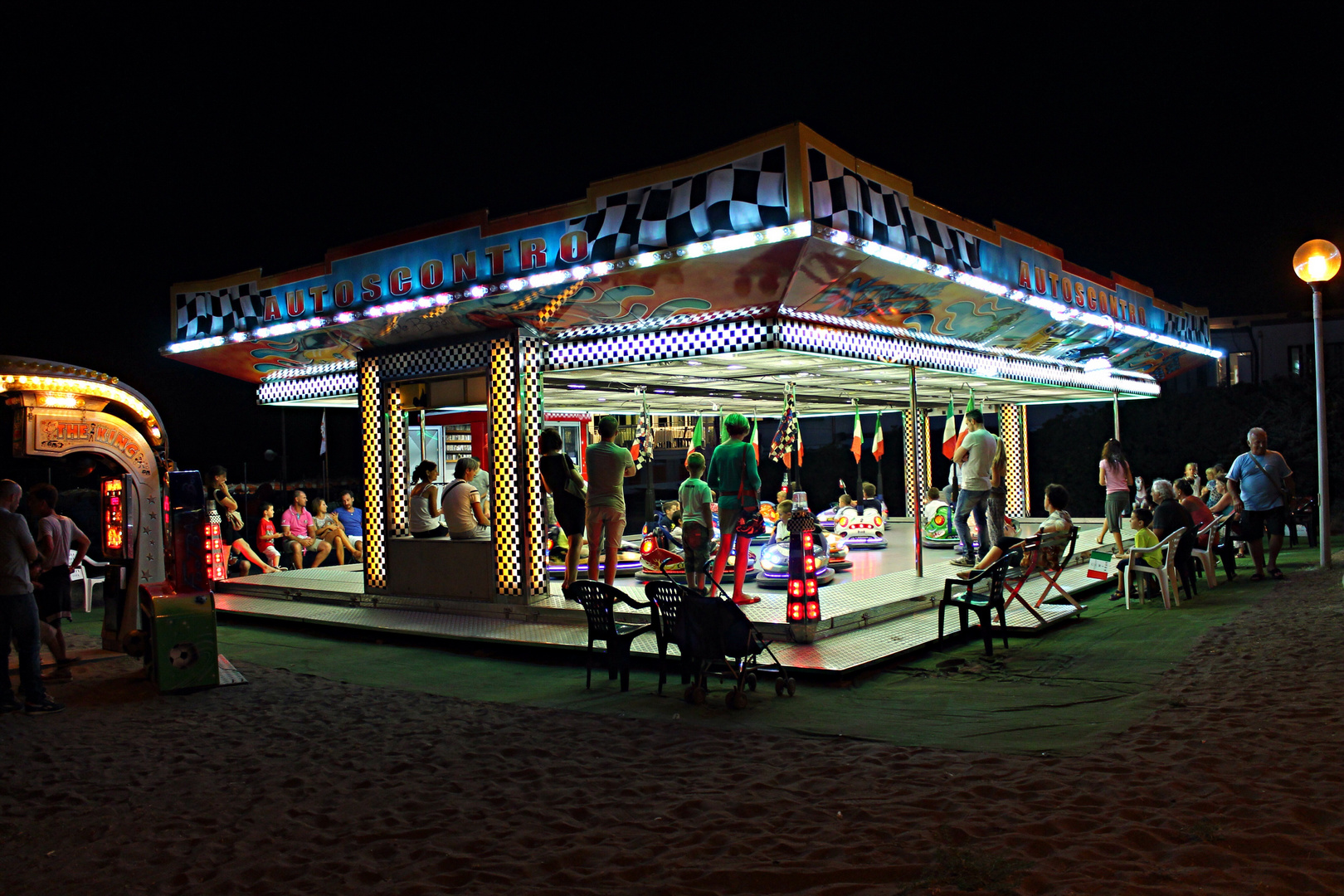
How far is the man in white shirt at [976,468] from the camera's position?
9.74 m

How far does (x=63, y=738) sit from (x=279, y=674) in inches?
73.2

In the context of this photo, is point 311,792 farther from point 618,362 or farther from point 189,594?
point 618,362

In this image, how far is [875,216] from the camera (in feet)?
24.3

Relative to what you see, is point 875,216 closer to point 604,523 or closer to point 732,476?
point 732,476

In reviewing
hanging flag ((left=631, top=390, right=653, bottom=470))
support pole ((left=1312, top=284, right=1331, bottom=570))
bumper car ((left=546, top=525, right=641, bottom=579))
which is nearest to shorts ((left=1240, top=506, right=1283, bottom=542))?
support pole ((left=1312, top=284, right=1331, bottom=570))

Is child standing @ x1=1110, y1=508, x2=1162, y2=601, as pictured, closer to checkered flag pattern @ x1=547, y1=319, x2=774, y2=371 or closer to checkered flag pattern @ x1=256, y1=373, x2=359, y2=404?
checkered flag pattern @ x1=547, y1=319, x2=774, y2=371

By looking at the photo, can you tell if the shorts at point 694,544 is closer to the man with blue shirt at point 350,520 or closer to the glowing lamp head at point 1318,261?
the glowing lamp head at point 1318,261

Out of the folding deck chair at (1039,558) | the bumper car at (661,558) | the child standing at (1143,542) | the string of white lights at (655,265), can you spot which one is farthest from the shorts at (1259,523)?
the bumper car at (661,558)

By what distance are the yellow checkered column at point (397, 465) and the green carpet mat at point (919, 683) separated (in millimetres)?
1941

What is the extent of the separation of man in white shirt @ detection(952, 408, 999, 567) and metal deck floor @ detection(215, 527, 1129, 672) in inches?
29.2

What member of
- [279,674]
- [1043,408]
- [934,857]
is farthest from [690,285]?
[1043,408]

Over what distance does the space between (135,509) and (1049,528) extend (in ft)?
28.2

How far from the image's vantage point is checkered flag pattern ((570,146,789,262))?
6770mm

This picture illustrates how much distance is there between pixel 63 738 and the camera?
5.59 m
